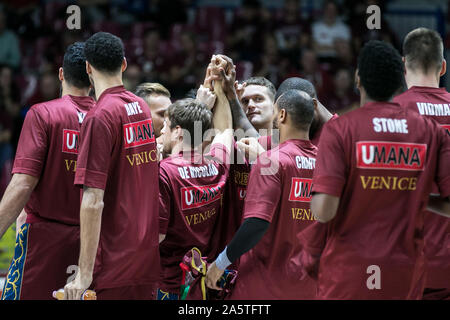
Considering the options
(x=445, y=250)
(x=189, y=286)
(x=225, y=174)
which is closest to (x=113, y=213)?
(x=189, y=286)

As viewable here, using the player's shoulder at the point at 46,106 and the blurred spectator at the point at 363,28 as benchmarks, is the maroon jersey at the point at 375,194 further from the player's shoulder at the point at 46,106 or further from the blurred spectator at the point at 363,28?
the blurred spectator at the point at 363,28

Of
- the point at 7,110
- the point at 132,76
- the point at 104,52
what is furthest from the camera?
the point at 132,76

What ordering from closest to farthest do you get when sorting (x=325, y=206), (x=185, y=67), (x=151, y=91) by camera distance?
1. (x=325, y=206)
2. (x=151, y=91)
3. (x=185, y=67)

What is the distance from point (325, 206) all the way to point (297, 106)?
93cm

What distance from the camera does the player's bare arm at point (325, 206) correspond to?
309 cm

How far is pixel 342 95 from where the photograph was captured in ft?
31.4

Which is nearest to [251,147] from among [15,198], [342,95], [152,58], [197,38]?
[15,198]

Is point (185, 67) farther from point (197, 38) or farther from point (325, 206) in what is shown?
point (325, 206)

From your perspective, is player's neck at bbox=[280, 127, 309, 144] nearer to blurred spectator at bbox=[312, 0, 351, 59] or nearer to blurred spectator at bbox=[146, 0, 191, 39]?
blurred spectator at bbox=[312, 0, 351, 59]

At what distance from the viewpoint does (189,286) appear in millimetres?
3973

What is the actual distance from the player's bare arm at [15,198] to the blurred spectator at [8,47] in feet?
22.8

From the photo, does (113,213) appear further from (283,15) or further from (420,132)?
(283,15)

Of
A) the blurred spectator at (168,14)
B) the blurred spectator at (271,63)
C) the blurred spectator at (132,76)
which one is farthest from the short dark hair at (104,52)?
the blurred spectator at (168,14)

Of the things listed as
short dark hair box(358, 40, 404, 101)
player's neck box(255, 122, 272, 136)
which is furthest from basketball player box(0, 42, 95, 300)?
short dark hair box(358, 40, 404, 101)
